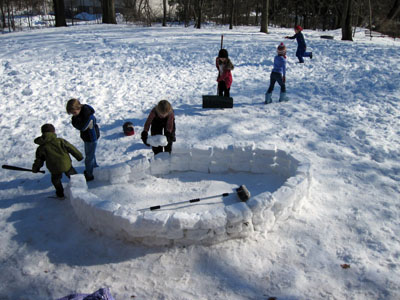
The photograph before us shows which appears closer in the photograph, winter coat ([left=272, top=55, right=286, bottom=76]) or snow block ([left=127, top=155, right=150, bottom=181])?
snow block ([left=127, top=155, right=150, bottom=181])

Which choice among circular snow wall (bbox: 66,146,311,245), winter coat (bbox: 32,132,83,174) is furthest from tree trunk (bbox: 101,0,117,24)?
circular snow wall (bbox: 66,146,311,245)

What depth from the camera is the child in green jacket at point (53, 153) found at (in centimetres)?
455

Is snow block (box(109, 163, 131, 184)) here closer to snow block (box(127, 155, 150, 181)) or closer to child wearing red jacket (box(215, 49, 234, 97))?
snow block (box(127, 155, 150, 181))

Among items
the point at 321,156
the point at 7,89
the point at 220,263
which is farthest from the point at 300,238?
the point at 7,89

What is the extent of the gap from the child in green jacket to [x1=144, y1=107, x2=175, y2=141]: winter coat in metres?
1.17

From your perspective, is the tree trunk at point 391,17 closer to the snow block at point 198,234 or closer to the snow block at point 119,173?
the snow block at point 119,173

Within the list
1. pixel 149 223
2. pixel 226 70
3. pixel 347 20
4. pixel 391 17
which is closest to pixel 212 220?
pixel 149 223

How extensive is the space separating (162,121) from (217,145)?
3.26 ft

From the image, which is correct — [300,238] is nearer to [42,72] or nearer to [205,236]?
[205,236]

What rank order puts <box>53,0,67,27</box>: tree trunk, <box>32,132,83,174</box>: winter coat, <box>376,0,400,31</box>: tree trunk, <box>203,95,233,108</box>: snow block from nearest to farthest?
<box>32,132,83,174</box>: winter coat, <box>203,95,233,108</box>: snow block, <box>53,0,67,27</box>: tree trunk, <box>376,0,400,31</box>: tree trunk

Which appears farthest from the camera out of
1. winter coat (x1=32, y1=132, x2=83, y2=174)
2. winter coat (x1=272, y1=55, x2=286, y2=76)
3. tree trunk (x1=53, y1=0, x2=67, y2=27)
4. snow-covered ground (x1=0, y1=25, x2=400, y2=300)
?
tree trunk (x1=53, y1=0, x2=67, y2=27)

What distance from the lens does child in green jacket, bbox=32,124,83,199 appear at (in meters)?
4.55

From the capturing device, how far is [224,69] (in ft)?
26.7

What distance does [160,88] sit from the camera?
9.54 metres
